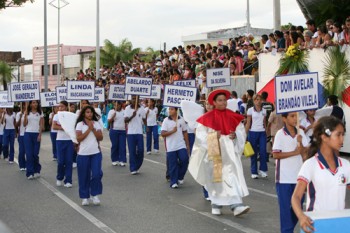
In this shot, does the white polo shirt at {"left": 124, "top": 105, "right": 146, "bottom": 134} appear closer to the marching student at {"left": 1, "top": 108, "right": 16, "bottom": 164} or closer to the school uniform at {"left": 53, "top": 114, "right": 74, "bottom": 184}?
the school uniform at {"left": 53, "top": 114, "right": 74, "bottom": 184}

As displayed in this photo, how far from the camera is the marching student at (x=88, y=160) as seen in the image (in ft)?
36.9

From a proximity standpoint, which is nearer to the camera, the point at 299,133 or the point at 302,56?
the point at 299,133

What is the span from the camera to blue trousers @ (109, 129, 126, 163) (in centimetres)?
1805

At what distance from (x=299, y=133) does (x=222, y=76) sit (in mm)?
11729

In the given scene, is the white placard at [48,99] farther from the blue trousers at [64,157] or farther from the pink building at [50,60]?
the pink building at [50,60]

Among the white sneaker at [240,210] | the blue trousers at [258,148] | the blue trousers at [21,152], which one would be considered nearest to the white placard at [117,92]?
the blue trousers at [21,152]

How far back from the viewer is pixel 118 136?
1819cm

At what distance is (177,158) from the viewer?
44.2 ft

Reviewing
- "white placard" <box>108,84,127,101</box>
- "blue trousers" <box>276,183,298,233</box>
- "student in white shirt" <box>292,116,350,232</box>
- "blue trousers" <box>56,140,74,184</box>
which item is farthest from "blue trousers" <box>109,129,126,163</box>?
"student in white shirt" <box>292,116,350,232</box>

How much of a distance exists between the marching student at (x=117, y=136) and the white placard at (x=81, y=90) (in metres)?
1.13

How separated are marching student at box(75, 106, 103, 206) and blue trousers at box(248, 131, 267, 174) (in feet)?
14.6

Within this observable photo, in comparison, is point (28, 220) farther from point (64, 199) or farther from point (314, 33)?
point (314, 33)

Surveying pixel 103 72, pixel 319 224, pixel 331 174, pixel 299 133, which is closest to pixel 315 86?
pixel 299 133

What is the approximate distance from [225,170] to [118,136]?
26.5ft
